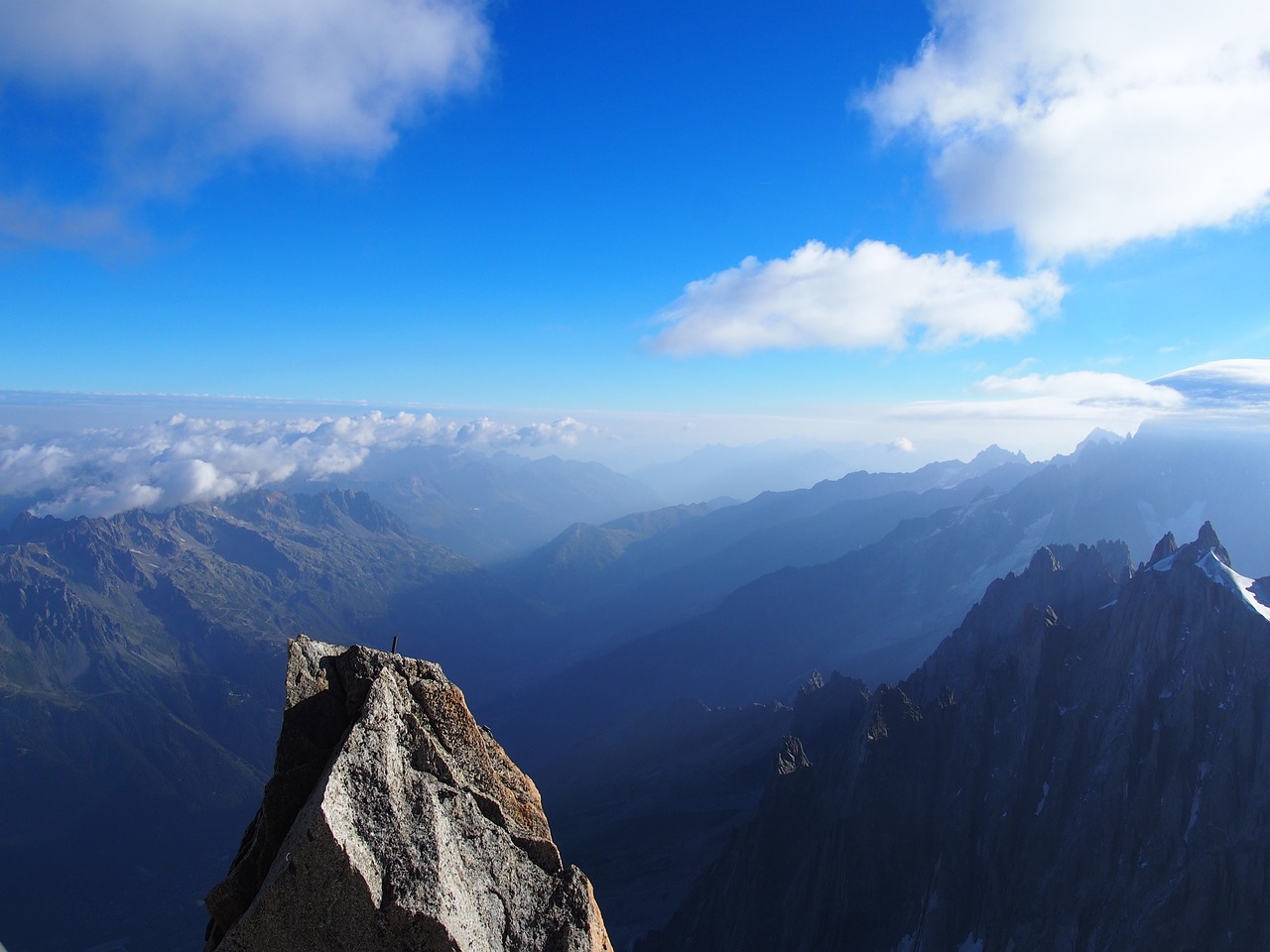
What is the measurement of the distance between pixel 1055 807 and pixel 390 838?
89319 mm

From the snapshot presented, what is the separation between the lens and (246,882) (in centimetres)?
1228

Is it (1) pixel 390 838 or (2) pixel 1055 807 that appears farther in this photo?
(2) pixel 1055 807

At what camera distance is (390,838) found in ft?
36.2

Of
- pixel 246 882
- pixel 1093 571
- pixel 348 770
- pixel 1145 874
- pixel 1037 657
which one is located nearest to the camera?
pixel 348 770

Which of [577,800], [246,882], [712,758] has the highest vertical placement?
[246,882]

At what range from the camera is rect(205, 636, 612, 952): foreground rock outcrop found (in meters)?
10.2

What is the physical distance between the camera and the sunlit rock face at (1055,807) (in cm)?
6306

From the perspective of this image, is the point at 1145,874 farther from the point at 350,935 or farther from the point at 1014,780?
the point at 350,935

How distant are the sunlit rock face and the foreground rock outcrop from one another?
247 feet

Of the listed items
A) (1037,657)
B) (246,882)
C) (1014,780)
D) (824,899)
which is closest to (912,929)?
(824,899)

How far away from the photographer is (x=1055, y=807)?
7569cm

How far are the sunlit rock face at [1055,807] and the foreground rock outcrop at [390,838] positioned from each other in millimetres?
75415

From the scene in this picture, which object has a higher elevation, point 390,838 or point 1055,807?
point 390,838

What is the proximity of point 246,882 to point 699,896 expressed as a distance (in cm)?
10123
